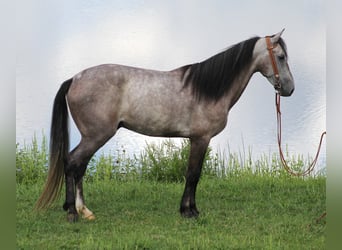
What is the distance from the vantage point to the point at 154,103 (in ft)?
20.2

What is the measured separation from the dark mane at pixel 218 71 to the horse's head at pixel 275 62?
133 millimetres

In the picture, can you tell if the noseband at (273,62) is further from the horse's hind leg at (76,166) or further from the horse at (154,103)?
the horse's hind leg at (76,166)

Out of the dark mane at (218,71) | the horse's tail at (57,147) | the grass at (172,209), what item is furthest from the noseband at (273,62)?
the horse's tail at (57,147)

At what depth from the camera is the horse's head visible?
634 centimetres

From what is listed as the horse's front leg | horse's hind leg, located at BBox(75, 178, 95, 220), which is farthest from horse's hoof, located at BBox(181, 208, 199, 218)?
horse's hind leg, located at BBox(75, 178, 95, 220)

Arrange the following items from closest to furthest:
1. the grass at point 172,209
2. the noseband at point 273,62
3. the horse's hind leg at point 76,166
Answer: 1. the grass at point 172,209
2. the horse's hind leg at point 76,166
3. the noseband at point 273,62

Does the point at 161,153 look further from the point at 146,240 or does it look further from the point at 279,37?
the point at 146,240

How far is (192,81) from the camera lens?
20.7 feet

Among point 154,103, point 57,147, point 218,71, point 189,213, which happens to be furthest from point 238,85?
point 57,147

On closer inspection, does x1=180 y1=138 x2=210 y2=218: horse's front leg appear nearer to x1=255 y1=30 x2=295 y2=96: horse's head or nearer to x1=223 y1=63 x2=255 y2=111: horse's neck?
x1=223 y1=63 x2=255 y2=111: horse's neck

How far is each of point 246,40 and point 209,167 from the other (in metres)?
3.77

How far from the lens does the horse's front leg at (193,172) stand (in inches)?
245

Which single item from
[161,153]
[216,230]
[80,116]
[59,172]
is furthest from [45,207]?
[161,153]

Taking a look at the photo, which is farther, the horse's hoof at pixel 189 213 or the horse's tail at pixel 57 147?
the horse's hoof at pixel 189 213
